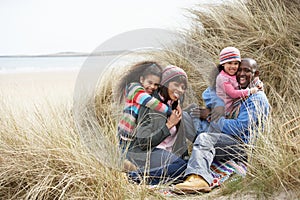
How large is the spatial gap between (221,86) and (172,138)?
2.14 ft

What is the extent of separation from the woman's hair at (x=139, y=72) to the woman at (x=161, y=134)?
72mm

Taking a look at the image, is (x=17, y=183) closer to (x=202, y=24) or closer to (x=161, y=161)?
(x=161, y=161)

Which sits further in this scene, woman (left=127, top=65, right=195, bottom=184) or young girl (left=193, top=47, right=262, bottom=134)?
young girl (left=193, top=47, right=262, bottom=134)

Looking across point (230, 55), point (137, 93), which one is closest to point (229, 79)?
point (230, 55)

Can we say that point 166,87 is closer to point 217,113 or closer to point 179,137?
point 179,137

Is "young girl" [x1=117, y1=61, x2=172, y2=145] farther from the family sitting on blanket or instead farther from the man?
the man

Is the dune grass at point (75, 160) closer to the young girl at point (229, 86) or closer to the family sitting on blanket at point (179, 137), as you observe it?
the family sitting on blanket at point (179, 137)

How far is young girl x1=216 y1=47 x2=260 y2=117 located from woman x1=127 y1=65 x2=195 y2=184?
0.44 m

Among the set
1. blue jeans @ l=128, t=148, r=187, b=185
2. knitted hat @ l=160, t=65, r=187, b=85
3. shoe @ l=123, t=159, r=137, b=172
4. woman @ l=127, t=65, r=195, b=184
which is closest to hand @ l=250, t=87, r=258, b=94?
woman @ l=127, t=65, r=195, b=184

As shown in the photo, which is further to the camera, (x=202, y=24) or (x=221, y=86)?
(x=202, y=24)

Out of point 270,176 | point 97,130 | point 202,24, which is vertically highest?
point 202,24

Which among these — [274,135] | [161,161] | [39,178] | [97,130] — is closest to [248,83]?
[274,135]

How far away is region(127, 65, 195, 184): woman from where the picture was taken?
9.64 ft

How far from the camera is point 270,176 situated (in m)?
2.40
